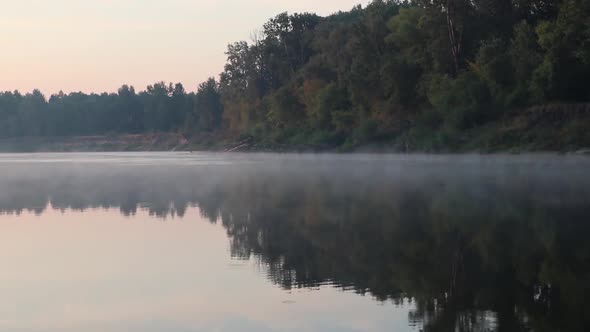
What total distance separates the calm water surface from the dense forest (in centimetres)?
3311

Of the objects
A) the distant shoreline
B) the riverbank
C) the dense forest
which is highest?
the dense forest

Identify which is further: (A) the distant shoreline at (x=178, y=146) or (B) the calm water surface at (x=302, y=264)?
(A) the distant shoreline at (x=178, y=146)

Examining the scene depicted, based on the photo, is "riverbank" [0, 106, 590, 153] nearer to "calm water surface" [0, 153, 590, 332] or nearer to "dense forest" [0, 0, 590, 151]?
"dense forest" [0, 0, 590, 151]

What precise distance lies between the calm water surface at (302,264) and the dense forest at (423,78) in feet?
109

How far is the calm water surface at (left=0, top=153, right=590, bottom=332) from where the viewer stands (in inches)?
361

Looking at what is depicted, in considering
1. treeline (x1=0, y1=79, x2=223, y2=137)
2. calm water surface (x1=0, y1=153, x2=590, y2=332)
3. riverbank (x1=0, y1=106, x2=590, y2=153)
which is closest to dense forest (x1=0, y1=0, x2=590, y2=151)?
riverbank (x1=0, y1=106, x2=590, y2=153)

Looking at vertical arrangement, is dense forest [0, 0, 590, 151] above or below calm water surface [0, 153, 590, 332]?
above

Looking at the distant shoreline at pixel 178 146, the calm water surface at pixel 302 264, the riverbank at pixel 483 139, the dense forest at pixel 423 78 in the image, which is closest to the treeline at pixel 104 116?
the distant shoreline at pixel 178 146

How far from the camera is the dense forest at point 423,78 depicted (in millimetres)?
55312

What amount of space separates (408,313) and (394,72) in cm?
6616

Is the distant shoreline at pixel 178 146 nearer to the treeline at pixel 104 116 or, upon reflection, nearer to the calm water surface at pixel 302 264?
the treeline at pixel 104 116

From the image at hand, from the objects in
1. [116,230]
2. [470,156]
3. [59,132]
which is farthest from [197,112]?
[116,230]

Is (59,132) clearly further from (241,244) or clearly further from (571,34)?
(241,244)

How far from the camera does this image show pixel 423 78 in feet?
238
